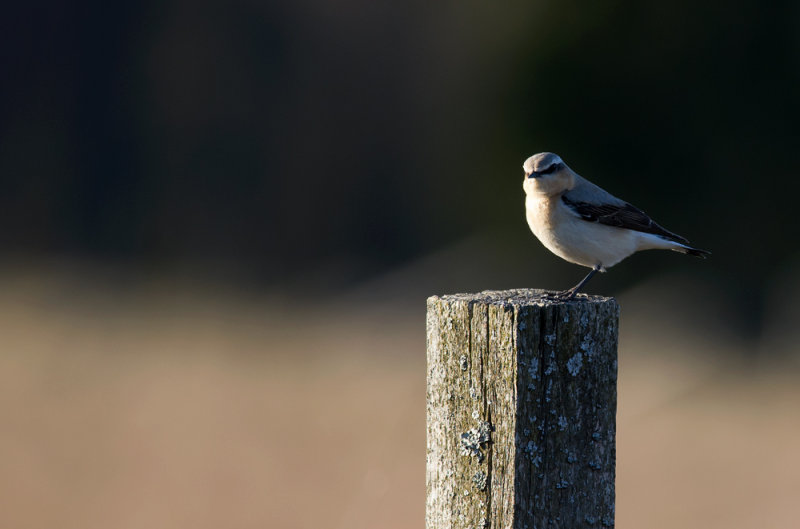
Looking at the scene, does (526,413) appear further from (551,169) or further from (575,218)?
(551,169)

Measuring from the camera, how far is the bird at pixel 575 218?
4.53 meters

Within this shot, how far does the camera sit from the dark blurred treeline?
37.7 ft

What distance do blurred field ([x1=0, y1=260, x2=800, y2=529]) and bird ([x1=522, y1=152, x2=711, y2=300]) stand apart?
3508mm

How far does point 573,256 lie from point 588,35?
25.6ft

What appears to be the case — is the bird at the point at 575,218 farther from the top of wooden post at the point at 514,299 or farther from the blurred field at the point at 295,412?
the blurred field at the point at 295,412

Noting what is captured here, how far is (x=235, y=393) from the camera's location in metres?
10.5

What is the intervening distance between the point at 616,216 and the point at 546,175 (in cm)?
42

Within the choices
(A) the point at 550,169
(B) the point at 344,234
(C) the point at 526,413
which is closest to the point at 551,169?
(A) the point at 550,169

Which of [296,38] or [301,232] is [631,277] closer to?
[301,232]

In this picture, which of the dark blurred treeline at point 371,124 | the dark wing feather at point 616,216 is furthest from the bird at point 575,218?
the dark blurred treeline at point 371,124

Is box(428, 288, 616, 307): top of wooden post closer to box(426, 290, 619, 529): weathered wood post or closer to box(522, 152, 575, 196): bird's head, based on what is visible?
box(426, 290, 619, 529): weathered wood post

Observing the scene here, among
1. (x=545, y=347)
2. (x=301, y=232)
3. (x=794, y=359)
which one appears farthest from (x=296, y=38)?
(x=545, y=347)

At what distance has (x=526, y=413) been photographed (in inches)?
105

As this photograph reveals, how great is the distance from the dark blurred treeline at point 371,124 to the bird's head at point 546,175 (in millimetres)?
7202
